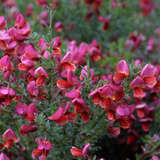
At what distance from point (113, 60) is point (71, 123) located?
74cm

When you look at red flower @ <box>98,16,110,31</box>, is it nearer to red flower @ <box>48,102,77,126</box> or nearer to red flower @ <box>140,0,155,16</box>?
red flower @ <box>140,0,155,16</box>

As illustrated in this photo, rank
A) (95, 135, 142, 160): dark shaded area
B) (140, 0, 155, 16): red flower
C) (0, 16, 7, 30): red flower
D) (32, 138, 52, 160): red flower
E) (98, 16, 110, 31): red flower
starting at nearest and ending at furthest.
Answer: (32, 138, 52, 160): red flower, (0, 16, 7, 30): red flower, (95, 135, 142, 160): dark shaded area, (98, 16, 110, 31): red flower, (140, 0, 155, 16): red flower

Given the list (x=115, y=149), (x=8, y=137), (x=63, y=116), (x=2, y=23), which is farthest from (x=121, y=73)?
(x=115, y=149)

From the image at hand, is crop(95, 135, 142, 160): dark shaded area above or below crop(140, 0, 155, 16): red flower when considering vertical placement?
below

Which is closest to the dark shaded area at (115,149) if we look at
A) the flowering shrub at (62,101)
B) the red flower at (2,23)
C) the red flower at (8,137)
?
the flowering shrub at (62,101)

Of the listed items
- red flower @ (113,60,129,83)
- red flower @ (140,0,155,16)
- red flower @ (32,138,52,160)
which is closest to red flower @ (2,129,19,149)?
red flower @ (32,138,52,160)

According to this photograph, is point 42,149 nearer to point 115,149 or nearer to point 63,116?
point 63,116

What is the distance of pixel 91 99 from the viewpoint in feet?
4.62

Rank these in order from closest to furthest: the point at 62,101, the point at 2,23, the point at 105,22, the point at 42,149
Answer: the point at 42,149
the point at 62,101
the point at 2,23
the point at 105,22

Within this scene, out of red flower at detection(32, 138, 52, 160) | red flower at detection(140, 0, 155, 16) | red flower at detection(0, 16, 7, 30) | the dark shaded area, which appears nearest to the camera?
red flower at detection(32, 138, 52, 160)

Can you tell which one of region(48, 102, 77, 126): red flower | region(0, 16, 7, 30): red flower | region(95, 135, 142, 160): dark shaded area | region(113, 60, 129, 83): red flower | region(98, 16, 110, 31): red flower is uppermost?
region(0, 16, 7, 30): red flower

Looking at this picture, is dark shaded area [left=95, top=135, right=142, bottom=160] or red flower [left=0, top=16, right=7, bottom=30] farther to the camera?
dark shaded area [left=95, top=135, right=142, bottom=160]

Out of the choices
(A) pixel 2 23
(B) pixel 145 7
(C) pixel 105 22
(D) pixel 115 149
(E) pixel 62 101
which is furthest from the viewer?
(B) pixel 145 7

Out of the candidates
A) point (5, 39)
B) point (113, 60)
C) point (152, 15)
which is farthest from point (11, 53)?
point (152, 15)
